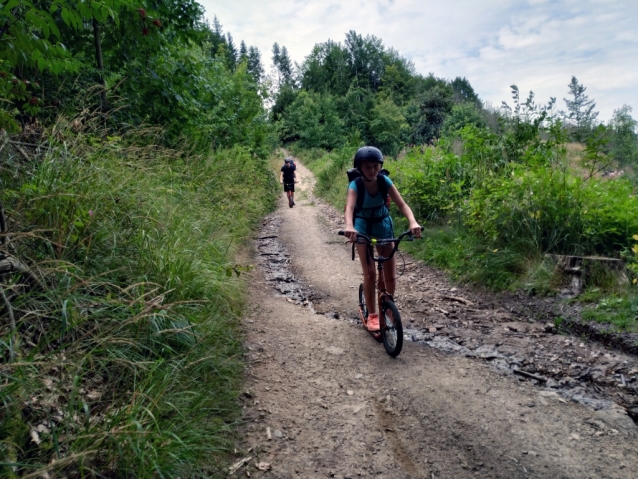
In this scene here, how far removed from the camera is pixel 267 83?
16.3 meters

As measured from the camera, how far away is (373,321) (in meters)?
4.50

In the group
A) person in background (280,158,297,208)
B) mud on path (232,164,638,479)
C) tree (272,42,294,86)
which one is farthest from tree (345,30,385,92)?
mud on path (232,164,638,479)

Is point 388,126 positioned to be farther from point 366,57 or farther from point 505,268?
point 505,268

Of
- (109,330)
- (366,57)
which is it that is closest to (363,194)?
(109,330)

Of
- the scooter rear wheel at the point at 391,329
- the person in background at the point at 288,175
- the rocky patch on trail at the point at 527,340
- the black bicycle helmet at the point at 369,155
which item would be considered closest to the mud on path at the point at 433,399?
the rocky patch on trail at the point at 527,340

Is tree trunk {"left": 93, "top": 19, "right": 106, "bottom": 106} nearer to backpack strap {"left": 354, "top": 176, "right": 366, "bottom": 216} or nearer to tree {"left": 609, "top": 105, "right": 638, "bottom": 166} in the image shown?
backpack strap {"left": 354, "top": 176, "right": 366, "bottom": 216}

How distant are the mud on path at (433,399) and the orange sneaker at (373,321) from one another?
15 cm

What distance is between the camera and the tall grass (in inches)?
78.0

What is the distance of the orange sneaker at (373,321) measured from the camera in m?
4.45

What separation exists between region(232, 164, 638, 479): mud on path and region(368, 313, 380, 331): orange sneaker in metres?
0.15

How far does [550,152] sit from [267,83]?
1245cm

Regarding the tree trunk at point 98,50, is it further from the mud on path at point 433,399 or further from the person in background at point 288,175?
the person in background at point 288,175

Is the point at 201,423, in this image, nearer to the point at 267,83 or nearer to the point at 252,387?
the point at 252,387

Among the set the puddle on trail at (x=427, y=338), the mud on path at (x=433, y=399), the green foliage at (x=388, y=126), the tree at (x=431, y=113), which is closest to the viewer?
the mud on path at (x=433, y=399)
